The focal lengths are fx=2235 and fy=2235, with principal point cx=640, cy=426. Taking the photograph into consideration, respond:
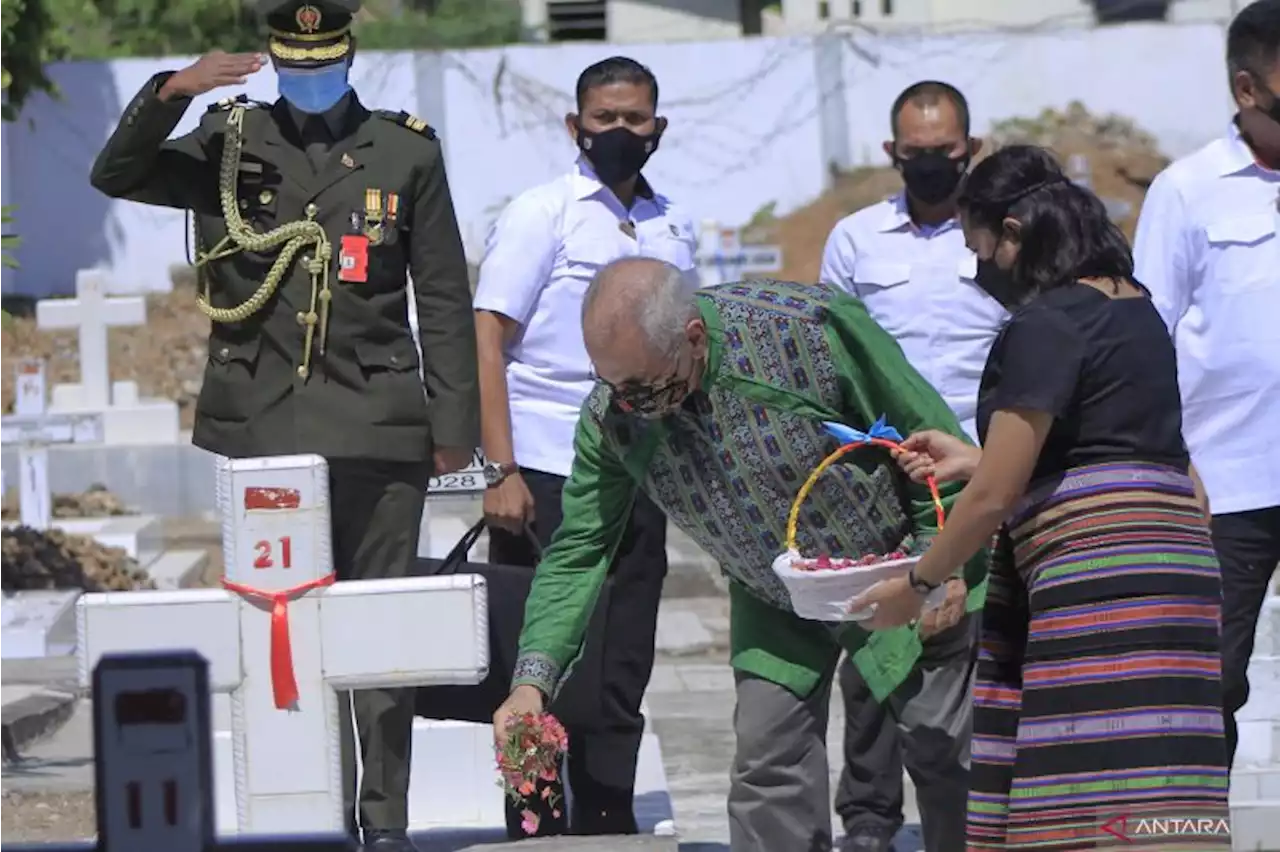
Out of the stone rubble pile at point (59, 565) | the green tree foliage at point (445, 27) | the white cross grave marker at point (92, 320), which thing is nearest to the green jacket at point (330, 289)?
the stone rubble pile at point (59, 565)

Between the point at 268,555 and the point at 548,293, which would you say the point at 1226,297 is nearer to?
the point at 548,293

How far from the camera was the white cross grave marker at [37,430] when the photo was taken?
1178 cm

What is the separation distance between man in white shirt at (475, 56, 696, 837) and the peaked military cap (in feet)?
A: 2.66

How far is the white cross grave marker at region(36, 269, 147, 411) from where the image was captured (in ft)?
46.5

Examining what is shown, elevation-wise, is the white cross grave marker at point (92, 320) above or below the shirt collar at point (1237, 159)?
below

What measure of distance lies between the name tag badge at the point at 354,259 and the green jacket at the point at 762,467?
2.92ft

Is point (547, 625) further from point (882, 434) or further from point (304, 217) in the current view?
point (304, 217)

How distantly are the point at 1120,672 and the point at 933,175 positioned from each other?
2442 millimetres

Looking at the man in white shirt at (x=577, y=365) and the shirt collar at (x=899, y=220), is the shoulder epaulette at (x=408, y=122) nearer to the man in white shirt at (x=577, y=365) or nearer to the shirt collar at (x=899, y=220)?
the man in white shirt at (x=577, y=365)

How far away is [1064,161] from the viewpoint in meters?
24.9

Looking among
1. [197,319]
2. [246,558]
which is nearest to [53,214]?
[197,319]

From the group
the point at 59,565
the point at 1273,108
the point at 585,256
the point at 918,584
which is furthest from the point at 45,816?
the point at 59,565

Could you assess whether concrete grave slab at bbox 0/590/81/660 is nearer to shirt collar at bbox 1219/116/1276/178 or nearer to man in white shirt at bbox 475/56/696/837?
man in white shirt at bbox 475/56/696/837

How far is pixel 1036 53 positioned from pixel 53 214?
11.2m
